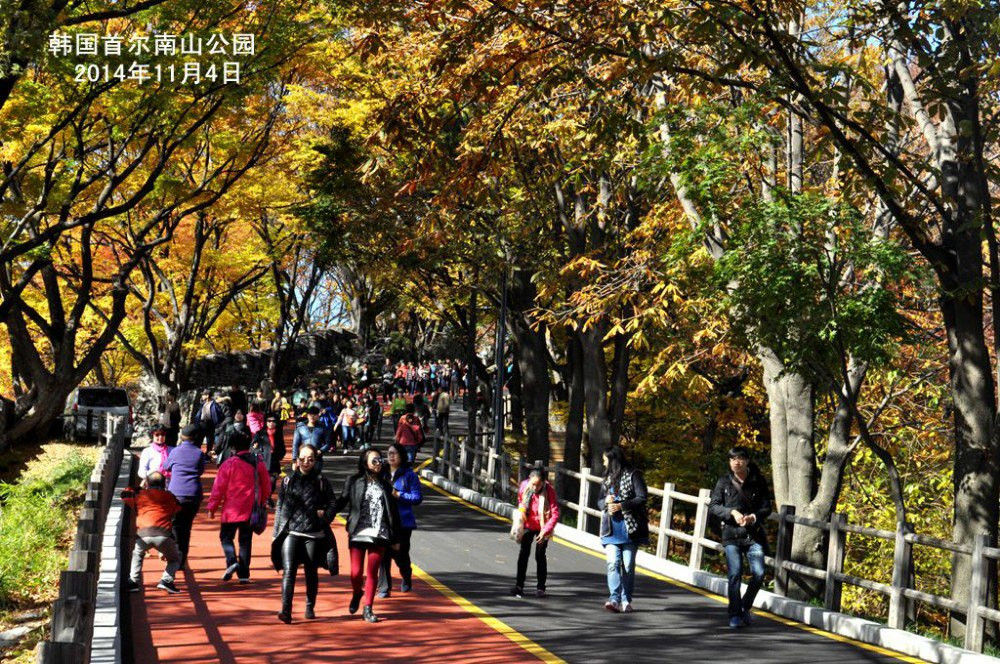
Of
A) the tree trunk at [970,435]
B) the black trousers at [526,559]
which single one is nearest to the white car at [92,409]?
the black trousers at [526,559]

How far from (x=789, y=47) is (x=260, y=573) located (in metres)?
8.59

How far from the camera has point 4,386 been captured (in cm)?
5669

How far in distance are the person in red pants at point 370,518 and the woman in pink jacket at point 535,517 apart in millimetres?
1823

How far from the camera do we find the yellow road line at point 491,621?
34.9 feet

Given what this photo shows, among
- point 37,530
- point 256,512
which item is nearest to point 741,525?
point 256,512

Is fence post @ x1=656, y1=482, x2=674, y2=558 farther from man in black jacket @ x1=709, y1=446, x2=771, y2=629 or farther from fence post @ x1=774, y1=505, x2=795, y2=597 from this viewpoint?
man in black jacket @ x1=709, y1=446, x2=771, y2=629

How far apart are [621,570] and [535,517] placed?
1162 mm

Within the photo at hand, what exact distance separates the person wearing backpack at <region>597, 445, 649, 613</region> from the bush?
663 cm

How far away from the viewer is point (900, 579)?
12000mm

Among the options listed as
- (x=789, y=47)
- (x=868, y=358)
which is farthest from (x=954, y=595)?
(x=789, y=47)

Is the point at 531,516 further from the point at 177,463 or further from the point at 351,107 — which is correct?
the point at 351,107

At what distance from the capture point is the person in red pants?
38.6 feet

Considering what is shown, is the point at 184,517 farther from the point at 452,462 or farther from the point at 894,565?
the point at 452,462

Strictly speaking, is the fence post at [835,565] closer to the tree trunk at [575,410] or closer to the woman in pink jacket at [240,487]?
the woman in pink jacket at [240,487]
